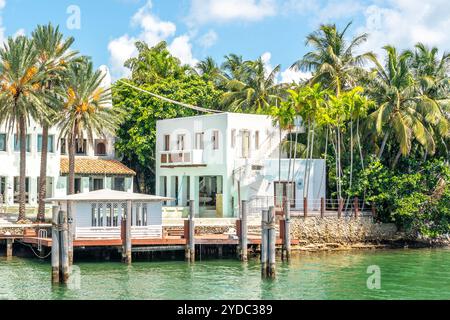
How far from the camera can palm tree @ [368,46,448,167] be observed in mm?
56562

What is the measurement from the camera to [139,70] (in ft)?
240

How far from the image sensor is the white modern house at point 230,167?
191 ft

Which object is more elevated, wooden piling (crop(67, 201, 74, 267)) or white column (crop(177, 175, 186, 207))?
white column (crop(177, 175, 186, 207))

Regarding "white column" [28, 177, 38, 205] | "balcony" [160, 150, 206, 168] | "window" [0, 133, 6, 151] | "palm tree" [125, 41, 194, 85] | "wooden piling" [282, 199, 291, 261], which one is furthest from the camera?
"palm tree" [125, 41, 194, 85]

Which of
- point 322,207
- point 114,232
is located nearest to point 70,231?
point 114,232

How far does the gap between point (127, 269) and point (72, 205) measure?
533 cm

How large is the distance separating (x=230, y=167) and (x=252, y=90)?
1529cm

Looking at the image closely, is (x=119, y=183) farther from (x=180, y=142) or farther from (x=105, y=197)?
(x=105, y=197)

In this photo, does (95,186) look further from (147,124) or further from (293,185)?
(293,185)

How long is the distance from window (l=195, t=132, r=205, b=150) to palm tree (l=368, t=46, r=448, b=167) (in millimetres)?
11685

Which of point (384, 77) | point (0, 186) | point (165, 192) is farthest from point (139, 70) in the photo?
point (384, 77)

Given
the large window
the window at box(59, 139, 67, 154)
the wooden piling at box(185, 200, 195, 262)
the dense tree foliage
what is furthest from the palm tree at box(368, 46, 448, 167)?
the window at box(59, 139, 67, 154)

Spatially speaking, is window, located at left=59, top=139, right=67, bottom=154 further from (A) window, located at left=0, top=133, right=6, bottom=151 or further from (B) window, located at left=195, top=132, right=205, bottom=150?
(B) window, located at left=195, top=132, right=205, bottom=150

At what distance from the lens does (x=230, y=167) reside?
58250 millimetres
